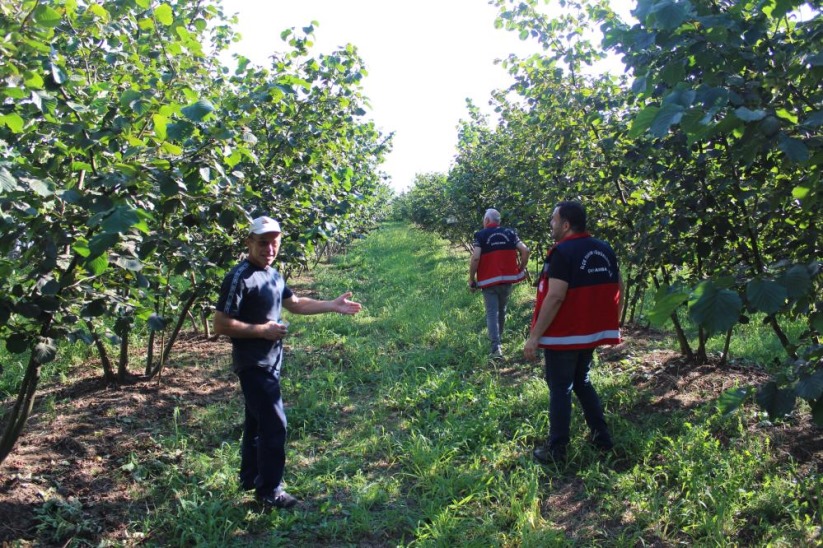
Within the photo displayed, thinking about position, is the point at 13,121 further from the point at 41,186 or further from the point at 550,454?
the point at 550,454

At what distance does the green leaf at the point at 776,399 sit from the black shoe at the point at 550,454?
212 centimetres

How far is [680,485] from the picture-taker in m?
3.33

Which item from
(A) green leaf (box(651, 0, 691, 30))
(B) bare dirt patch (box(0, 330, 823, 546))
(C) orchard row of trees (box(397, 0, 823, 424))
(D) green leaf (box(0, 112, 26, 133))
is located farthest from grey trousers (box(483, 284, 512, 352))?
(D) green leaf (box(0, 112, 26, 133))

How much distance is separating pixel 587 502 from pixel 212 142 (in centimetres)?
298

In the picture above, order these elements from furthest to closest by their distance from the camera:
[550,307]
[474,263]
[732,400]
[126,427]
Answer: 1. [474,263]
2. [126,427]
3. [550,307]
4. [732,400]

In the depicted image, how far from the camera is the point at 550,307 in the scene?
3529mm

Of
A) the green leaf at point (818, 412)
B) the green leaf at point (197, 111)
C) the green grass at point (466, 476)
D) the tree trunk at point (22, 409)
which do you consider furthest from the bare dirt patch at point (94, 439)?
the green leaf at point (818, 412)

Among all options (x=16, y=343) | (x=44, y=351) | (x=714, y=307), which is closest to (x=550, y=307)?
(x=714, y=307)

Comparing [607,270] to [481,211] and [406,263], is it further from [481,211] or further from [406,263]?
[406,263]

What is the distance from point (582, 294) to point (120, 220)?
2719 millimetres

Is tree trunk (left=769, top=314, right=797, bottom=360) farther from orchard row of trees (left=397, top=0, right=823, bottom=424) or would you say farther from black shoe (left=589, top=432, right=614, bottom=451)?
black shoe (left=589, top=432, right=614, bottom=451)

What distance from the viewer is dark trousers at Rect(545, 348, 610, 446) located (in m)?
3.62

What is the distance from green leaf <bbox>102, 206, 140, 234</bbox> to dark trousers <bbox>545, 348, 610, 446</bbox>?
266 cm

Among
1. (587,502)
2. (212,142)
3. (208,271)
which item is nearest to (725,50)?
(212,142)
